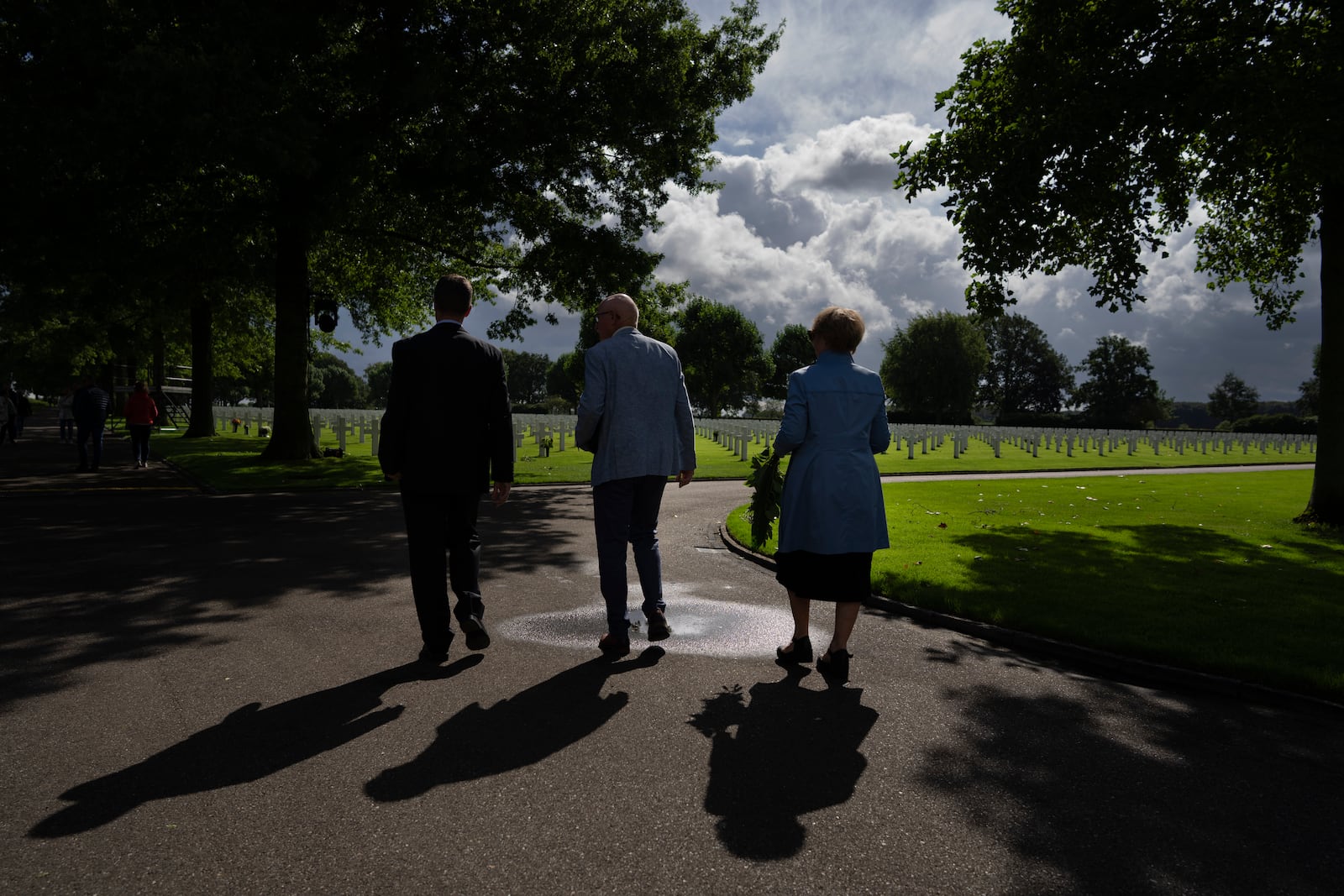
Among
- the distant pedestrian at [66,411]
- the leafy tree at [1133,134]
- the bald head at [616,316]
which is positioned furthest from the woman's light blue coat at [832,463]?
the distant pedestrian at [66,411]

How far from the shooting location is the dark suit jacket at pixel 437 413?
4.62 meters

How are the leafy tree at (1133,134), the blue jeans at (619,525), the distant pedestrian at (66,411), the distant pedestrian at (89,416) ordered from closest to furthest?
the blue jeans at (619,525)
the leafy tree at (1133,134)
the distant pedestrian at (89,416)
the distant pedestrian at (66,411)

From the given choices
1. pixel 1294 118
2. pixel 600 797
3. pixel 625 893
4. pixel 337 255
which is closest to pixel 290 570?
pixel 600 797

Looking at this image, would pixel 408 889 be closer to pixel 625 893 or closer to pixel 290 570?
pixel 625 893

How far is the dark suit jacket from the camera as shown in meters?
4.62

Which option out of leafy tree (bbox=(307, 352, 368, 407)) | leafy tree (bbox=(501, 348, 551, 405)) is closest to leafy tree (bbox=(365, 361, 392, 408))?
leafy tree (bbox=(307, 352, 368, 407))

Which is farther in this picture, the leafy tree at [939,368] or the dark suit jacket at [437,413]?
the leafy tree at [939,368]

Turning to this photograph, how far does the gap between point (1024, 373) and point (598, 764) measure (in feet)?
402

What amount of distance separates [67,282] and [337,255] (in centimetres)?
841

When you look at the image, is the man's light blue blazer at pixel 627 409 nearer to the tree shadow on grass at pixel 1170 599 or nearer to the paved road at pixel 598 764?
the paved road at pixel 598 764

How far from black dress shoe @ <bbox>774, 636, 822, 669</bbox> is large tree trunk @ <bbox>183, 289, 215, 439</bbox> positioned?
91.9 ft

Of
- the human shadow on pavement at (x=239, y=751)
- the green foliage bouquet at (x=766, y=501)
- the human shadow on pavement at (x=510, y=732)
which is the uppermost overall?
the green foliage bouquet at (x=766, y=501)

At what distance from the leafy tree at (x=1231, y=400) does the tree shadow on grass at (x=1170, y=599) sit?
11841cm

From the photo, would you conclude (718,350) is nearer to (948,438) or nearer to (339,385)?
(948,438)
